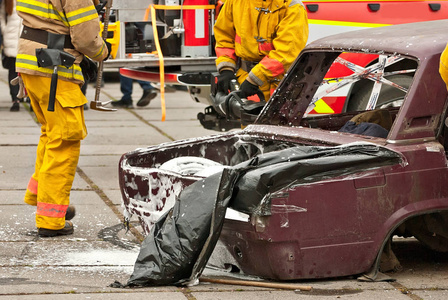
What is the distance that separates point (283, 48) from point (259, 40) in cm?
26

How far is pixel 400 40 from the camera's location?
5020mm

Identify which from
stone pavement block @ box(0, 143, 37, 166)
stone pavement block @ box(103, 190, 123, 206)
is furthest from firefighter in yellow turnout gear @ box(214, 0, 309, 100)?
stone pavement block @ box(0, 143, 37, 166)

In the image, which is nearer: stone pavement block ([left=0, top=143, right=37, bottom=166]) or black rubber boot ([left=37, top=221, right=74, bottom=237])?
black rubber boot ([left=37, top=221, right=74, bottom=237])

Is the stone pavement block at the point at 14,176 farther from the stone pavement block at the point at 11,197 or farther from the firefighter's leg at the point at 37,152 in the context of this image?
the firefighter's leg at the point at 37,152

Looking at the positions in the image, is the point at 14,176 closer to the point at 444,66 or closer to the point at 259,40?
the point at 259,40

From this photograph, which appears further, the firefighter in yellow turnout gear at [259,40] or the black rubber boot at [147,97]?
the black rubber boot at [147,97]

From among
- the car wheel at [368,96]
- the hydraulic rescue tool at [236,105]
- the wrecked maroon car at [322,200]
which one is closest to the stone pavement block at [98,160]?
the hydraulic rescue tool at [236,105]

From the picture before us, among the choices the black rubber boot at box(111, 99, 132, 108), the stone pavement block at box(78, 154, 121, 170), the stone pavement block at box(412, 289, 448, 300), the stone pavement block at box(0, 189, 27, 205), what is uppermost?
the stone pavement block at box(412, 289, 448, 300)

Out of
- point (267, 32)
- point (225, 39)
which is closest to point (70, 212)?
point (225, 39)

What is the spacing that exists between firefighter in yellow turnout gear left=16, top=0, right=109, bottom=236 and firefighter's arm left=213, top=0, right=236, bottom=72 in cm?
127

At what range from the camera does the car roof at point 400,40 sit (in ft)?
15.9

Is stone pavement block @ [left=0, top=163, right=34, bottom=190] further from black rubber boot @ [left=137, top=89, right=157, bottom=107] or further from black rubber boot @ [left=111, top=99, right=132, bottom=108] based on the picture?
black rubber boot @ [left=111, top=99, right=132, bottom=108]

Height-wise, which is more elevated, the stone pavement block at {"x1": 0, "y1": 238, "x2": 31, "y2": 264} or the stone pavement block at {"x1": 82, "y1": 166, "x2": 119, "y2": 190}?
the stone pavement block at {"x1": 0, "y1": 238, "x2": 31, "y2": 264}

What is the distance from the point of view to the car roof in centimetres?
484
